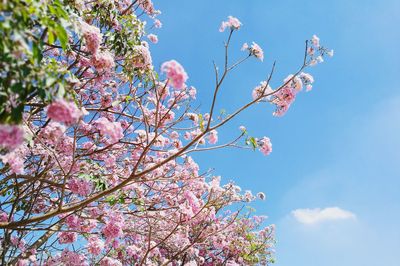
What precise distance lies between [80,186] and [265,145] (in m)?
2.17

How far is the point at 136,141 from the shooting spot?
5828mm

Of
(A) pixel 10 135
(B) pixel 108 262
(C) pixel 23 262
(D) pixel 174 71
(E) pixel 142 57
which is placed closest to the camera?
(A) pixel 10 135

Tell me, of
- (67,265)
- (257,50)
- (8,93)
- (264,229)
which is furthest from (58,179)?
(264,229)

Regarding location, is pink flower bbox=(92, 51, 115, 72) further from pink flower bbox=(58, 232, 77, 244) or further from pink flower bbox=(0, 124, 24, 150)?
pink flower bbox=(58, 232, 77, 244)

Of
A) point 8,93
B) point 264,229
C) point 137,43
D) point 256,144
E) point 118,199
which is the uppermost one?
point 264,229

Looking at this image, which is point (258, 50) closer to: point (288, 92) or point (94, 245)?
point (288, 92)

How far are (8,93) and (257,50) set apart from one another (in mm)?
2950

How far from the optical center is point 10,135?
210 centimetres

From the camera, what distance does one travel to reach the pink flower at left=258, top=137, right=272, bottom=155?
15.5 ft

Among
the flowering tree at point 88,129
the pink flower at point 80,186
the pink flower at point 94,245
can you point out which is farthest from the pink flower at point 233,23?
the pink flower at point 94,245

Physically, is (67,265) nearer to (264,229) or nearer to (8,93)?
(8,93)

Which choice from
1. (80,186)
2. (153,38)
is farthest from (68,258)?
(153,38)

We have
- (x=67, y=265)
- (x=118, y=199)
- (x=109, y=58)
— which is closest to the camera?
(x=109, y=58)

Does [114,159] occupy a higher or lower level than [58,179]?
higher
